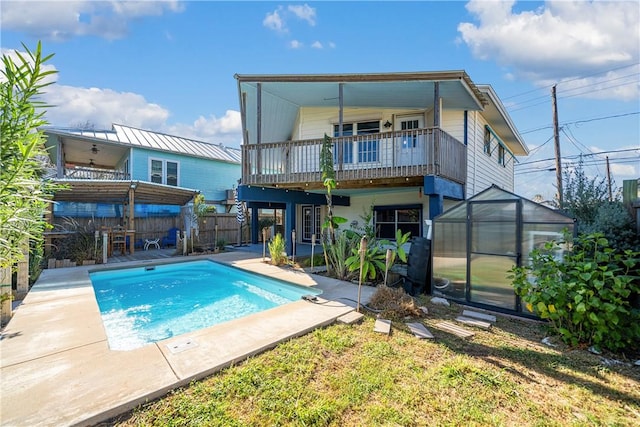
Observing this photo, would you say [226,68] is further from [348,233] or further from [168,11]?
[348,233]

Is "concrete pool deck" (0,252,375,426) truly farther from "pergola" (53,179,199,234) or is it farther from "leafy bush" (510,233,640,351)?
"pergola" (53,179,199,234)

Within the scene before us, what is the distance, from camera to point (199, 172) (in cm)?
1831

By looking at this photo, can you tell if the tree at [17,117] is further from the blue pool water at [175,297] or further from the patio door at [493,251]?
the patio door at [493,251]

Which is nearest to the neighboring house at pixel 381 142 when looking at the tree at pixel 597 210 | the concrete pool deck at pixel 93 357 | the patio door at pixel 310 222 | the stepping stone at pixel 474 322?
the patio door at pixel 310 222

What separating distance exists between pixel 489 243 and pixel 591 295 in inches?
78.4

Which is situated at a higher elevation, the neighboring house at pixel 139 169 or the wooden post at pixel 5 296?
the neighboring house at pixel 139 169

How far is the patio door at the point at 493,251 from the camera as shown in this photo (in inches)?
212

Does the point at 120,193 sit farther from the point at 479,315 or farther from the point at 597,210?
the point at 597,210

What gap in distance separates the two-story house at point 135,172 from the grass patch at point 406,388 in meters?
11.6

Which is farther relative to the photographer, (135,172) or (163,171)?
(163,171)

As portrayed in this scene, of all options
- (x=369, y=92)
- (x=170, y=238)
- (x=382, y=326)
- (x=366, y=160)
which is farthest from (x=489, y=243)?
(x=170, y=238)

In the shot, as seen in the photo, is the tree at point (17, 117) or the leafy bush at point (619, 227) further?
the leafy bush at point (619, 227)

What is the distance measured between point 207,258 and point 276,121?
278 inches

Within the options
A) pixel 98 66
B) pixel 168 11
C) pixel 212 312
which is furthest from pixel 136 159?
pixel 212 312
